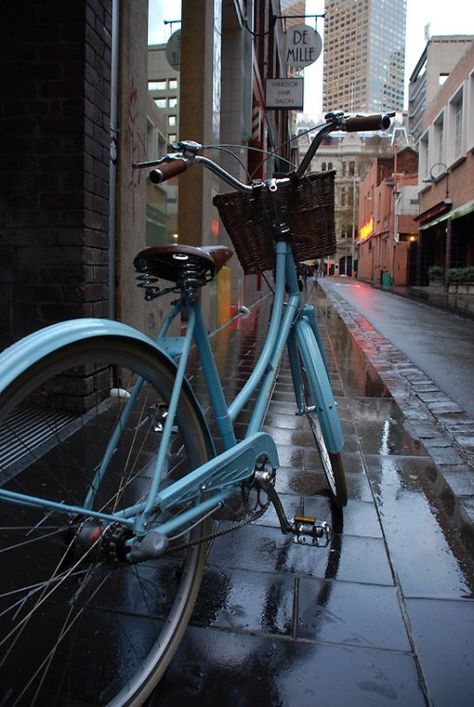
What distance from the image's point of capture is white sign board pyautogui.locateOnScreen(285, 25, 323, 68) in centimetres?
1825

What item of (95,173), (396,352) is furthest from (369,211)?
(95,173)

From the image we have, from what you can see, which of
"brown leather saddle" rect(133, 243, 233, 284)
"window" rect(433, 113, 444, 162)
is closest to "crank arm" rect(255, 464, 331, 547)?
"brown leather saddle" rect(133, 243, 233, 284)

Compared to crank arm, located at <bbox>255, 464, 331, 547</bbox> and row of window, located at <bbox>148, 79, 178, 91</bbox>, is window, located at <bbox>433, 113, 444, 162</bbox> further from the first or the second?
crank arm, located at <bbox>255, 464, 331, 547</bbox>

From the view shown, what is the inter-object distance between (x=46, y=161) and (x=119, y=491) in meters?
3.13

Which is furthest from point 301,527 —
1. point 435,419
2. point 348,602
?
point 435,419

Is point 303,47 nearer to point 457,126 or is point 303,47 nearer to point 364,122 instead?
point 457,126

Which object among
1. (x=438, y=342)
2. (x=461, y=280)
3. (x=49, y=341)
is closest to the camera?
(x=49, y=341)

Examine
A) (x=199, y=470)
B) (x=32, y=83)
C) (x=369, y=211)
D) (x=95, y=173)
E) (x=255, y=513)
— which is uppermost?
(x=369, y=211)

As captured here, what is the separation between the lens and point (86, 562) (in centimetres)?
153

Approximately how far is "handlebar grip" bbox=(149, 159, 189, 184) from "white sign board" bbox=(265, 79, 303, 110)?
16450 millimetres

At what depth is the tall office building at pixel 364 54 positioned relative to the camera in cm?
6881

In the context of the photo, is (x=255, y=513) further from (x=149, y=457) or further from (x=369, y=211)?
(x=369, y=211)

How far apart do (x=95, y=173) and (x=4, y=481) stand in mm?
3398

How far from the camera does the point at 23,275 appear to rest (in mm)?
4410
